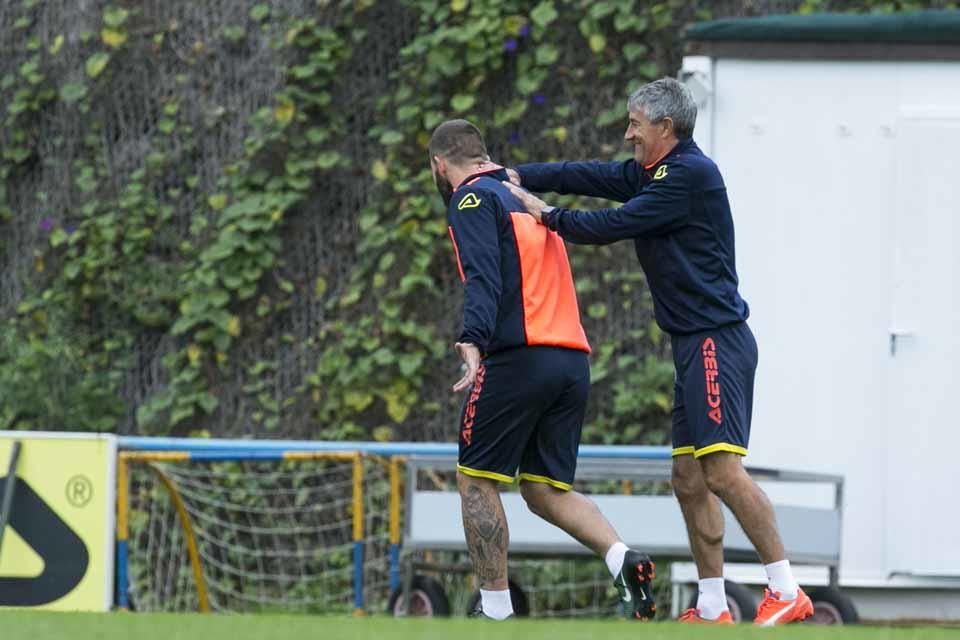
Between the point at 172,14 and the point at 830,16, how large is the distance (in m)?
4.14

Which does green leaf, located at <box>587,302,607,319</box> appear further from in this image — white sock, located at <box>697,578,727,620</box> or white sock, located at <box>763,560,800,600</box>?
white sock, located at <box>763,560,800,600</box>

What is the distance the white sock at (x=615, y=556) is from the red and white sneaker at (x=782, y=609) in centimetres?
48

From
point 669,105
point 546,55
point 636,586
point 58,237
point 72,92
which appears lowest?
point 636,586

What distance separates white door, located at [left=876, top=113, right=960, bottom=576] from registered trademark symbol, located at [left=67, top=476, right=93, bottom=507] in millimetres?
3530

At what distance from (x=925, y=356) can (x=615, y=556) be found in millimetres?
2802

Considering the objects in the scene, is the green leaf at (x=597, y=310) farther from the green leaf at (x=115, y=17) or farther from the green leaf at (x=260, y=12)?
the green leaf at (x=115, y=17)

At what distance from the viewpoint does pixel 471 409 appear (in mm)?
6238

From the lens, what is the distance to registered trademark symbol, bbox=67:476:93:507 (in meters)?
7.74

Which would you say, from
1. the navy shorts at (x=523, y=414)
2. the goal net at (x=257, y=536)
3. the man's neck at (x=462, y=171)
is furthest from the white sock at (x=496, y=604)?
the goal net at (x=257, y=536)

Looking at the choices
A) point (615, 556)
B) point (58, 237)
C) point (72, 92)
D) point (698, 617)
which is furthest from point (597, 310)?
point (615, 556)

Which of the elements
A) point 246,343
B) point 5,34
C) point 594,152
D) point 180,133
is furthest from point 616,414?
point 5,34

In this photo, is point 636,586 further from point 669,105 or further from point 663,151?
point 669,105

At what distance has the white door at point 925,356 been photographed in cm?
825

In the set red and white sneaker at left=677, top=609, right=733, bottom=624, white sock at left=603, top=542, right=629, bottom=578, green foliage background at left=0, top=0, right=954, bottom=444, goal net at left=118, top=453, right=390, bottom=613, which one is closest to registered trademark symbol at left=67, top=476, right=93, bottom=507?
goal net at left=118, top=453, right=390, bottom=613
